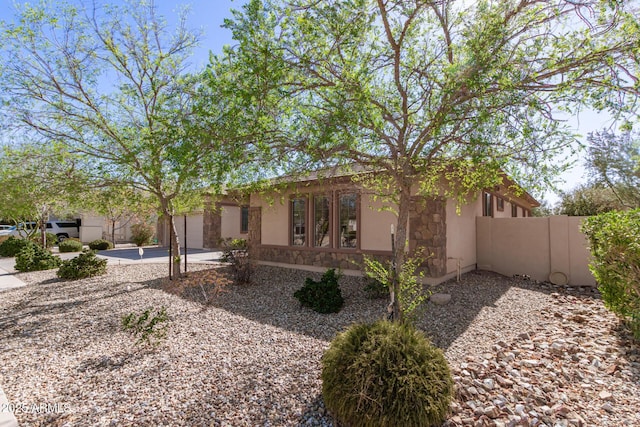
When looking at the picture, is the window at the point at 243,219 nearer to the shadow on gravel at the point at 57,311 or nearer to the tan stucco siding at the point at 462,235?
the shadow on gravel at the point at 57,311

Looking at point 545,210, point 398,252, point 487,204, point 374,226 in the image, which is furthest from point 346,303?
point 545,210

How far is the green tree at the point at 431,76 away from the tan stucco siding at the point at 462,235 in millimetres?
3487

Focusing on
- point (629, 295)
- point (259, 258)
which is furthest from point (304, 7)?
point (259, 258)

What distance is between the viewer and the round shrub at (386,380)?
241 cm

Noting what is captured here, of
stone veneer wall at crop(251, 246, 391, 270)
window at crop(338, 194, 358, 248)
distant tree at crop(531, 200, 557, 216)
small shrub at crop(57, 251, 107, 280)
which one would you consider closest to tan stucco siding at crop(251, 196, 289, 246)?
stone veneer wall at crop(251, 246, 391, 270)

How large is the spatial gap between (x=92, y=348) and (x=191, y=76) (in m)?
5.17

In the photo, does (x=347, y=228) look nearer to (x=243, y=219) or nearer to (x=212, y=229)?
(x=243, y=219)

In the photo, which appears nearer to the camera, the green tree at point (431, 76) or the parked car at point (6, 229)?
the green tree at point (431, 76)

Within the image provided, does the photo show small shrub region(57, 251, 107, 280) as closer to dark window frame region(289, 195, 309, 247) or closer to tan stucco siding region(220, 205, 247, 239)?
dark window frame region(289, 195, 309, 247)

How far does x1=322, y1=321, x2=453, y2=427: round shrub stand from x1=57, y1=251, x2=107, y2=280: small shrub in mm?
9488

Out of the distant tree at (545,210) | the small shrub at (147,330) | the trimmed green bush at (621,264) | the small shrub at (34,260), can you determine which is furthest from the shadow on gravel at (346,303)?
the distant tree at (545,210)

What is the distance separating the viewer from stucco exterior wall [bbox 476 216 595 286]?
Result: 842cm

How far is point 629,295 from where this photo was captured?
423cm

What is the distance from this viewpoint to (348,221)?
9023 millimetres
